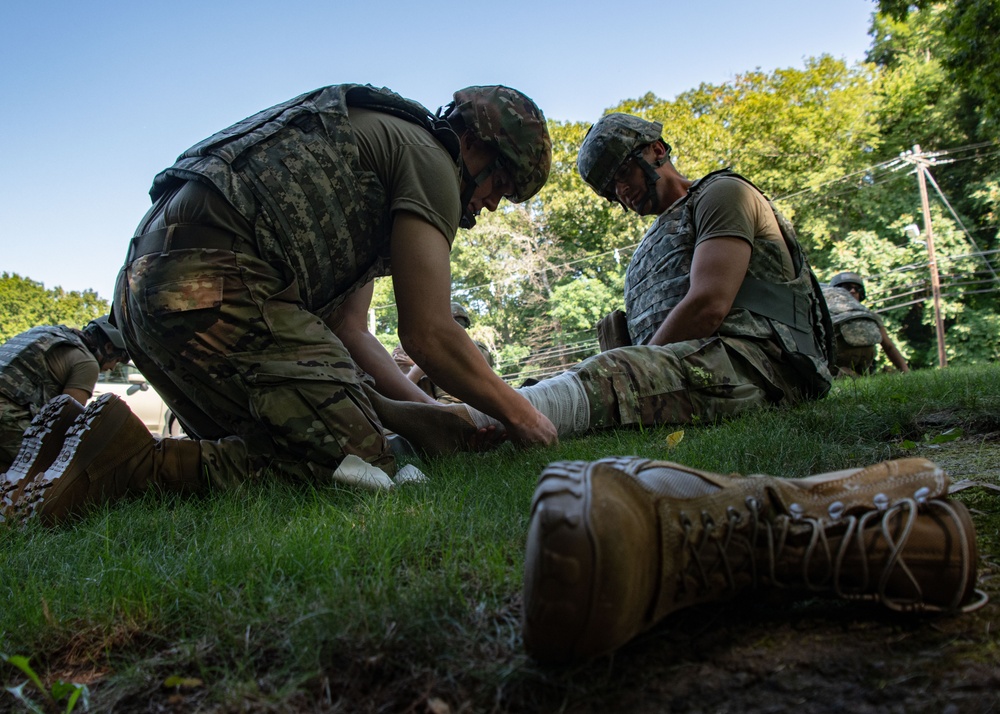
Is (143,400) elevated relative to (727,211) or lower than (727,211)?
lower

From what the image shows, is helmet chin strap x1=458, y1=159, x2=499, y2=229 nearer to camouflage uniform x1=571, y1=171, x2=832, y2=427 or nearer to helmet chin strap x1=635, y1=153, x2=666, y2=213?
camouflage uniform x1=571, y1=171, x2=832, y2=427

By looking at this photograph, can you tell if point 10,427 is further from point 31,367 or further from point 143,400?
point 143,400

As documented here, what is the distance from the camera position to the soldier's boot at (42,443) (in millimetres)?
2135

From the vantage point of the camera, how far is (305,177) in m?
2.32

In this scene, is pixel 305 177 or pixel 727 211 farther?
pixel 727 211

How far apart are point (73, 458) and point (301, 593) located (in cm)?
128

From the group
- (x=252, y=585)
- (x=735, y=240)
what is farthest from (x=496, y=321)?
(x=252, y=585)

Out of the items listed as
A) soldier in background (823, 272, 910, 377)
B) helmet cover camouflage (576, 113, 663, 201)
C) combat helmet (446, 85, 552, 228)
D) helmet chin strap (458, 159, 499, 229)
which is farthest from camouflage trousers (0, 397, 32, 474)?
soldier in background (823, 272, 910, 377)

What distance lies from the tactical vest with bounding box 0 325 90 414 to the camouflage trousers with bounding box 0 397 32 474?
51 mm

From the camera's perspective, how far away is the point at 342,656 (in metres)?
0.98

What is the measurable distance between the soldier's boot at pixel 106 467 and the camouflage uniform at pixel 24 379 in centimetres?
310

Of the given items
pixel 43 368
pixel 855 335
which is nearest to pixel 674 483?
pixel 43 368

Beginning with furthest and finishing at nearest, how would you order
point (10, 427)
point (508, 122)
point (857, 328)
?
point (857, 328)
point (10, 427)
point (508, 122)

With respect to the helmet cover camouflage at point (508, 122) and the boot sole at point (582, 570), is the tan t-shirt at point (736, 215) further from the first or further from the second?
the boot sole at point (582, 570)
